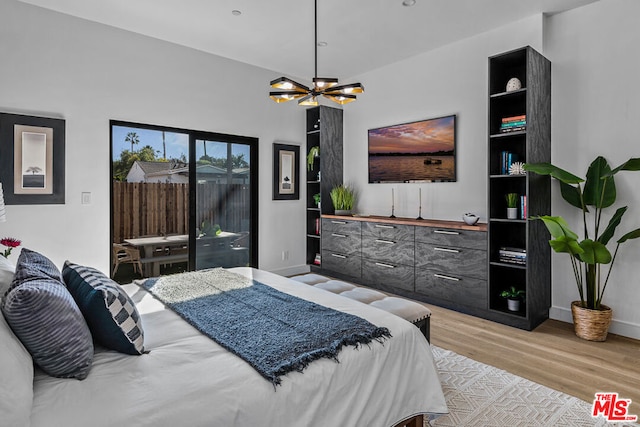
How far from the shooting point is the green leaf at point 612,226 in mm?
3031

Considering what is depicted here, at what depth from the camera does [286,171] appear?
Result: 5.38m

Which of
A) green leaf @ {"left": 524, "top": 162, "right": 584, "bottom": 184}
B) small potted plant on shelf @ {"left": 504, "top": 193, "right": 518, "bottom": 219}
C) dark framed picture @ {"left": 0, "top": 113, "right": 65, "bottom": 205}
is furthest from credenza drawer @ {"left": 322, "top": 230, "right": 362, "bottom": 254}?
dark framed picture @ {"left": 0, "top": 113, "right": 65, "bottom": 205}

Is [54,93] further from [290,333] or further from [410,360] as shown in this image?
[410,360]

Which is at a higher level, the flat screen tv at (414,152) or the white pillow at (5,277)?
the flat screen tv at (414,152)

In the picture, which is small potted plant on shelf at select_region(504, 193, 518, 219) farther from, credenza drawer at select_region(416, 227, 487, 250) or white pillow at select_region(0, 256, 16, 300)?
white pillow at select_region(0, 256, 16, 300)

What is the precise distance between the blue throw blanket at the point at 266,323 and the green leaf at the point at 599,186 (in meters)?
2.52

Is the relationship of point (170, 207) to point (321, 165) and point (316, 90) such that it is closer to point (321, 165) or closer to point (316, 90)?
point (321, 165)

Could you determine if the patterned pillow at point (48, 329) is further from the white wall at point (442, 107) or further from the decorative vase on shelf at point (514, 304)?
the white wall at point (442, 107)

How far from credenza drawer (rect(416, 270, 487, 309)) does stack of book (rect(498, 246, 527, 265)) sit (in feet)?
0.96

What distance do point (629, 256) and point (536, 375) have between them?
1.54m

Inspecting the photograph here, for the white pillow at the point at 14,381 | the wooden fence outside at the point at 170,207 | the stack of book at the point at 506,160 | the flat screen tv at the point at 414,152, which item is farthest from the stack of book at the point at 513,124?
the white pillow at the point at 14,381

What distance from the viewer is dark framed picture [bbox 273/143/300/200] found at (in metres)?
5.27

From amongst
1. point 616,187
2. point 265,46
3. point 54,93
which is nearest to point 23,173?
point 54,93

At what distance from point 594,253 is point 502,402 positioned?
5.11 ft
